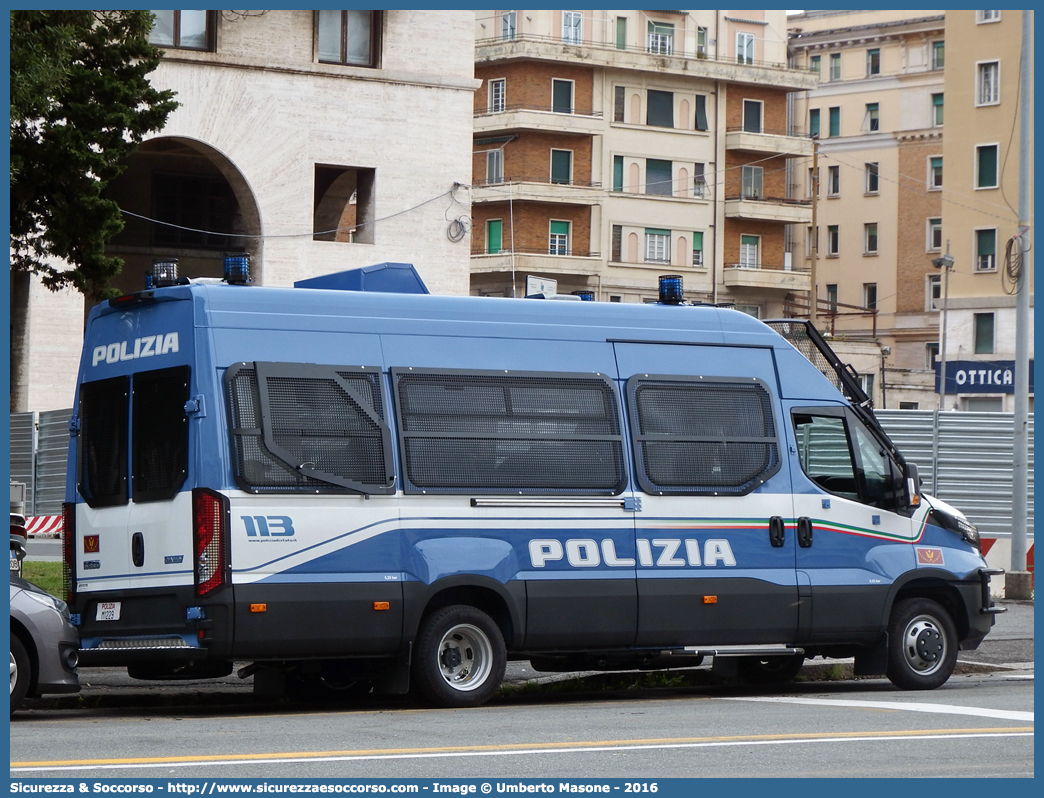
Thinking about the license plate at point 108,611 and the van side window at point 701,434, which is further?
the van side window at point 701,434

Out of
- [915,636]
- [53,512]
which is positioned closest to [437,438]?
[915,636]

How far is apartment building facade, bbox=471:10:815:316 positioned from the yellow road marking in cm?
6182

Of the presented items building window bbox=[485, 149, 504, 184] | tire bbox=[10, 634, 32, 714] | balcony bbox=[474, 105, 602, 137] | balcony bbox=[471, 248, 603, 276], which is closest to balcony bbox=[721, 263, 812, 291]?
balcony bbox=[471, 248, 603, 276]

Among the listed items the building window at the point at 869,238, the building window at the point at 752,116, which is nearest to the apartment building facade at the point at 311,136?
the building window at the point at 752,116

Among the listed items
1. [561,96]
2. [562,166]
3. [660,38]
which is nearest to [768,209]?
[660,38]

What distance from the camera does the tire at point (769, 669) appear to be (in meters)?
15.1

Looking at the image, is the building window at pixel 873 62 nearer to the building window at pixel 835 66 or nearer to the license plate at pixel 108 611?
the building window at pixel 835 66

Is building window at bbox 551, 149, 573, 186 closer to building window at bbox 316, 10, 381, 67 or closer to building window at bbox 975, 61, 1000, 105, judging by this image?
building window at bbox 975, 61, 1000, 105

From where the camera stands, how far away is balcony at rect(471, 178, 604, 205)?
244ft

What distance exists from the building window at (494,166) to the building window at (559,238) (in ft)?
9.83

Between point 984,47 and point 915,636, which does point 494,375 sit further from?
point 984,47

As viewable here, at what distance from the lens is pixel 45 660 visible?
1170cm

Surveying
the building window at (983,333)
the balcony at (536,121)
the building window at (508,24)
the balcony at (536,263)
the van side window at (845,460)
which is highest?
the building window at (508,24)

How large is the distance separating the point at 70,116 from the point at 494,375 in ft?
31.7
